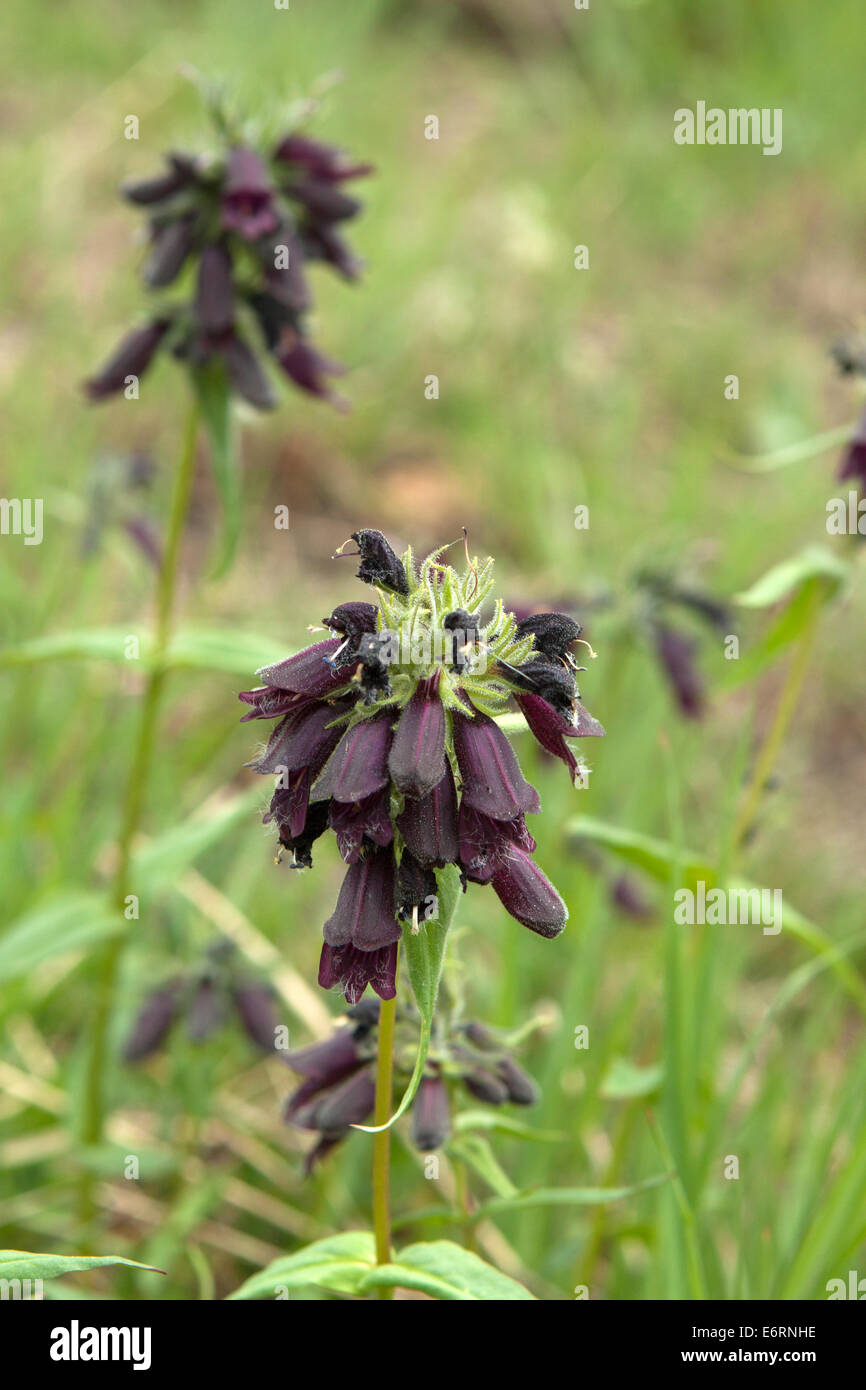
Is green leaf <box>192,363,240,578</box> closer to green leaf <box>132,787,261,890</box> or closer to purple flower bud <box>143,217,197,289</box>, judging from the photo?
purple flower bud <box>143,217,197,289</box>

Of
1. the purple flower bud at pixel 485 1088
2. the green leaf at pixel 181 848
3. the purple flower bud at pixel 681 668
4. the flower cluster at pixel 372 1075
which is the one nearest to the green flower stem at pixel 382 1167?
the flower cluster at pixel 372 1075

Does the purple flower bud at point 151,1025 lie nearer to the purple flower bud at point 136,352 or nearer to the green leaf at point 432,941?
the purple flower bud at point 136,352

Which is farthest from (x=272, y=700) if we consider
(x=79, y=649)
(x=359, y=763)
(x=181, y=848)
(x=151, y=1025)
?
(x=151, y=1025)

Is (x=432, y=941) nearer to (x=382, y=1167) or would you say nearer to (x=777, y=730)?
(x=382, y=1167)

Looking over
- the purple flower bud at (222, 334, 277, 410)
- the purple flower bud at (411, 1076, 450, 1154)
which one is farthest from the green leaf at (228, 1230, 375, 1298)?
the purple flower bud at (222, 334, 277, 410)

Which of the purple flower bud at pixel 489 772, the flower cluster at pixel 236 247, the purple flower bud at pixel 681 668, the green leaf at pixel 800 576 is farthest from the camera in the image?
the purple flower bud at pixel 681 668

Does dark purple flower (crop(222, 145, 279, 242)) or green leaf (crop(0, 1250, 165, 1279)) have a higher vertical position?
dark purple flower (crop(222, 145, 279, 242))

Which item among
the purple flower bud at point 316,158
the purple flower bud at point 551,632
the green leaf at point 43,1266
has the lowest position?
the green leaf at point 43,1266
